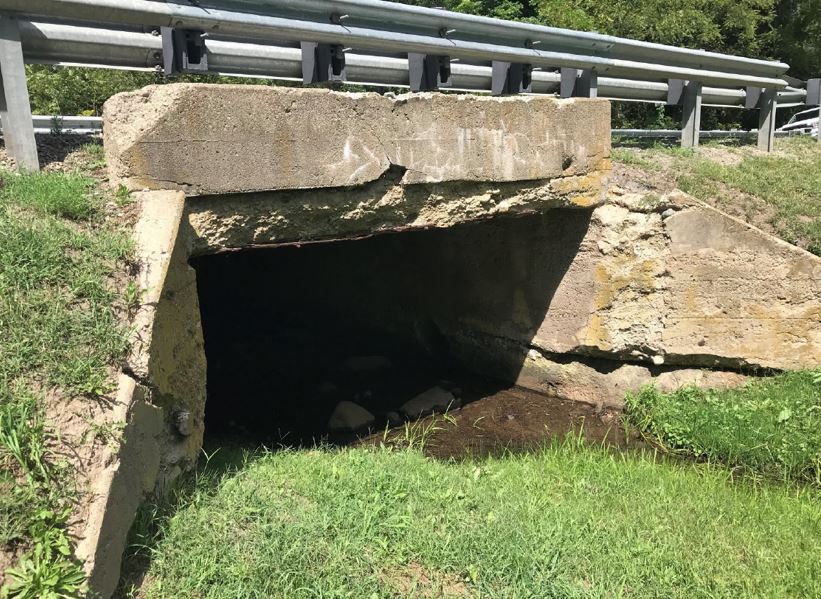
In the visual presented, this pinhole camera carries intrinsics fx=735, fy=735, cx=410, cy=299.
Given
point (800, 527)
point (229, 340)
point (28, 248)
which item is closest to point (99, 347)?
point (28, 248)

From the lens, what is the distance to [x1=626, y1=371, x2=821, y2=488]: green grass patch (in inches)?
203

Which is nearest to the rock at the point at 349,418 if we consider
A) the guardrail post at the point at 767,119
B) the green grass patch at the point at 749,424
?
the green grass patch at the point at 749,424

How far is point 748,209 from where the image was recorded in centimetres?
632

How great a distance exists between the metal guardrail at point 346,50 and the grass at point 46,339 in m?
0.53

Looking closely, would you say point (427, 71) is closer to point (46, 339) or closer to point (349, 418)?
point (349, 418)

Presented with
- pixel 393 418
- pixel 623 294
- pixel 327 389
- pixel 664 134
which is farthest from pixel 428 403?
pixel 664 134

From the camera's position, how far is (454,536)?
338 cm

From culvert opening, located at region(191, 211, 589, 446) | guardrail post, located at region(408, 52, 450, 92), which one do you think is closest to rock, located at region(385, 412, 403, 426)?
culvert opening, located at region(191, 211, 589, 446)

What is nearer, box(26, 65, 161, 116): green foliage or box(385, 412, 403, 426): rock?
box(385, 412, 403, 426): rock

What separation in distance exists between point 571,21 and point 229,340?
323 inches

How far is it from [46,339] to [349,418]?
146 inches

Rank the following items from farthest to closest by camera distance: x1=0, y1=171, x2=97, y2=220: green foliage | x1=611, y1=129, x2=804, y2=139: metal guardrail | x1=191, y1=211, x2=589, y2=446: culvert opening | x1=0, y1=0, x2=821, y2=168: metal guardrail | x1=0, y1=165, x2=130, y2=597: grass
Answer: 1. x1=611, y1=129, x2=804, y2=139: metal guardrail
2. x1=191, y1=211, x2=589, y2=446: culvert opening
3. x1=0, y1=0, x2=821, y2=168: metal guardrail
4. x1=0, y1=171, x2=97, y2=220: green foliage
5. x1=0, y1=165, x2=130, y2=597: grass

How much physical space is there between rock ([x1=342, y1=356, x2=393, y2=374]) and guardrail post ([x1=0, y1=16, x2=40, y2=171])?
4.56 metres

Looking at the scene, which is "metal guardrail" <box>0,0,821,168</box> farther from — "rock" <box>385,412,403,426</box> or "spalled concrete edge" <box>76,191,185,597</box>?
"rock" <box>385,412,403,426</box>
